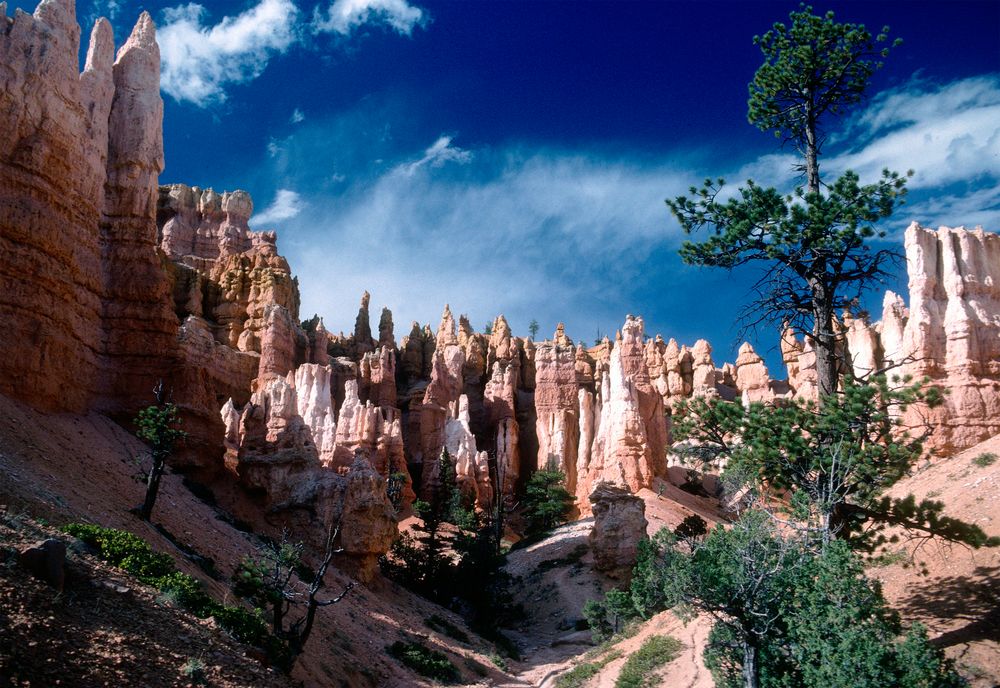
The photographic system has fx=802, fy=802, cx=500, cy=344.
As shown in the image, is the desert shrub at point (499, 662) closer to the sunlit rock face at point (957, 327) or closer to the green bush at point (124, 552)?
the green bush at point (124, 552)

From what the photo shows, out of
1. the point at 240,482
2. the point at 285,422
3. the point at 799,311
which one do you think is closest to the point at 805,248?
the point at 799,311

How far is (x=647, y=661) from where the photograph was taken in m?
23.8

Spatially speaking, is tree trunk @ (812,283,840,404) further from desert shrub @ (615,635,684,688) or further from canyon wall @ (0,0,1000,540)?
desert shrub @ (615,635,684,688)

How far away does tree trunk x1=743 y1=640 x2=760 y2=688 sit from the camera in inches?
643

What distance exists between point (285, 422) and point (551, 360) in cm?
3310

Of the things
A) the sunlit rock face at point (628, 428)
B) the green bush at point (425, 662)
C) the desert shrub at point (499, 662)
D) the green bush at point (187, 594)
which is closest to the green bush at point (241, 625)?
the green bush at point (187, 594)

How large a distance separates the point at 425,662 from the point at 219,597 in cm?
881

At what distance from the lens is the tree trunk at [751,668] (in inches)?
643

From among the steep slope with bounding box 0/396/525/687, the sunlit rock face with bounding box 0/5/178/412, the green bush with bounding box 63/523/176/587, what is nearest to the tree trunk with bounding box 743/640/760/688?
the steep slope with bounding box 0/396/525/687

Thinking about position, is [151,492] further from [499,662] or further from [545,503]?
[545,503]

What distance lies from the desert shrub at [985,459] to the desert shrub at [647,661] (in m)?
9.85

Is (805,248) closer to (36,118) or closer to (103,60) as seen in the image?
(36,118)

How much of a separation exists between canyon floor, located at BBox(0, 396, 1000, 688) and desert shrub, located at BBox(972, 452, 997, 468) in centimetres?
10

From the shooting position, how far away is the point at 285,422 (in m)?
43.9
